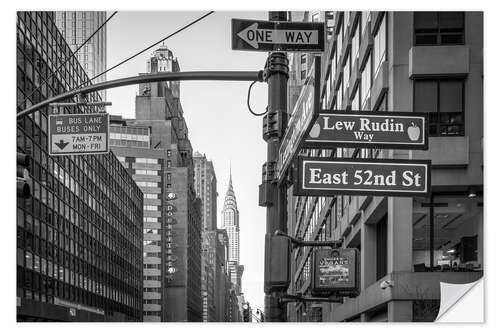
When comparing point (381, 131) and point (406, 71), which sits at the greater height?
point (406, 71)

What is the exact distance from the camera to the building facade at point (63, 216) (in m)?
50.3

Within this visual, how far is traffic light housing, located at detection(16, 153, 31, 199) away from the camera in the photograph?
38.0ft

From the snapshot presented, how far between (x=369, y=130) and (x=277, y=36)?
173 centimetres

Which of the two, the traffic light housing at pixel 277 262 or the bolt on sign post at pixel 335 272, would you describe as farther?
the bolt on sign post at pixel 335 272

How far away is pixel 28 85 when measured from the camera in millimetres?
47688

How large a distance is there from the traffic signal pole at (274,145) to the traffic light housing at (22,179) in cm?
367

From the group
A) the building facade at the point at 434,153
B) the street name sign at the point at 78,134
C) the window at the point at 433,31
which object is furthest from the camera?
the window at the point at 433,31

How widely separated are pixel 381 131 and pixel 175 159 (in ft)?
505

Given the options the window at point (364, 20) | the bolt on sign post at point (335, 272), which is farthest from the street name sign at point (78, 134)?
the window at point (364, 20)

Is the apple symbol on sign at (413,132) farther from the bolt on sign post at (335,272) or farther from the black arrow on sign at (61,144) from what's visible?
the black arrow on sign at (61,144)

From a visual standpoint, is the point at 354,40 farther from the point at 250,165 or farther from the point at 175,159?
the point at 175,159

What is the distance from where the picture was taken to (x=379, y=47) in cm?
2931
